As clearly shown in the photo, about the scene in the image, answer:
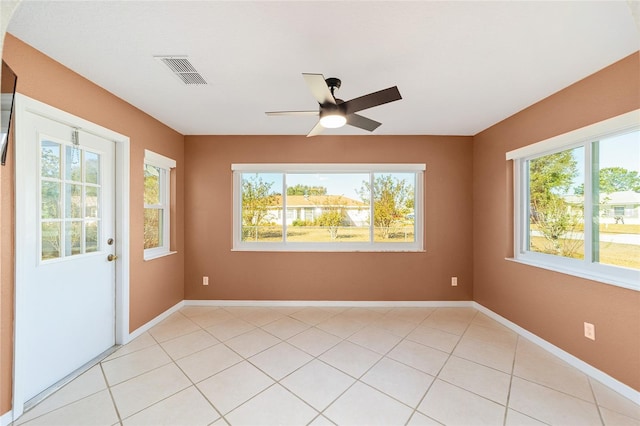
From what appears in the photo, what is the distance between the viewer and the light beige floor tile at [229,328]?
9.26 ft

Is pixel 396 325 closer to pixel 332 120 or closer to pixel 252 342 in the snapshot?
pixel 252 342

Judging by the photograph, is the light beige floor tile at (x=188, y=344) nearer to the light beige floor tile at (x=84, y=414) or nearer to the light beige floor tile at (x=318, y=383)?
the light beige floor tile at (x=84, y=414)

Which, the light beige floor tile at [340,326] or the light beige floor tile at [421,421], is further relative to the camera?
the light beige floor tile at [340,326]

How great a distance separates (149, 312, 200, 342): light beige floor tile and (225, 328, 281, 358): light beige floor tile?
2.01 feet

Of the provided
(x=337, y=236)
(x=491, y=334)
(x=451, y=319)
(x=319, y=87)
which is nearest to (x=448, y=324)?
(x=451, y=319)

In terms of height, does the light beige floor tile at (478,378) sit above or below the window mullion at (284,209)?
below

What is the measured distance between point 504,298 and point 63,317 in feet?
14.4

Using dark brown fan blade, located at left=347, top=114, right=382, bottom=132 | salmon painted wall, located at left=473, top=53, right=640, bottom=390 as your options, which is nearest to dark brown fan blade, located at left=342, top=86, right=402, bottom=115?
dark brown fan blade, located at left=347, top=114, right=382, bottom=132

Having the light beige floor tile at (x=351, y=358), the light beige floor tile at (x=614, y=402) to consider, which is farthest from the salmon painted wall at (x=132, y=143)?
the light beige floor tile at (x=614, y=402)

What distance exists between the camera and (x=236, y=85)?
7.51 ft

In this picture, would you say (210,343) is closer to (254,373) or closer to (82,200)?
(254,373)

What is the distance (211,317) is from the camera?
10.8 ft

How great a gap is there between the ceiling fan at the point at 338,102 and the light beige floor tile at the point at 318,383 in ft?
6.71

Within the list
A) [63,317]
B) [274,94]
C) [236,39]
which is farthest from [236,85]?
[63,317]
